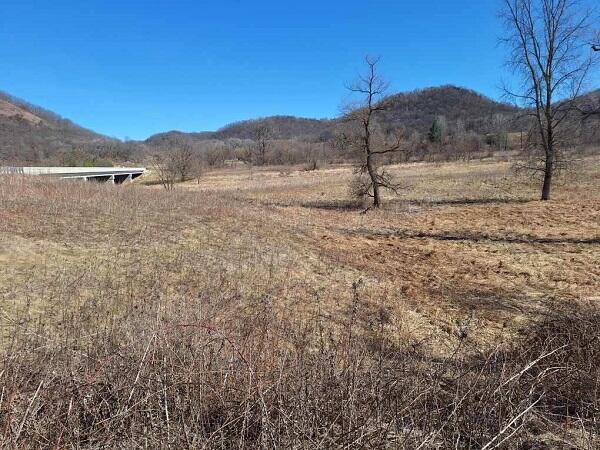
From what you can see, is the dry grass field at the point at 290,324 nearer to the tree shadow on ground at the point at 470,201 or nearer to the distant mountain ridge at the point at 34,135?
the tree shadow on ground at the point at 470,201

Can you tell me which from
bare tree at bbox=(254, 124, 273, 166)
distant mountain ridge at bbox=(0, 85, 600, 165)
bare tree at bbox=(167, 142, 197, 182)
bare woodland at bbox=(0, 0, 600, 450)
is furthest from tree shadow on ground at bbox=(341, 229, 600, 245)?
bare tree at bbox=(254, 124, 273, 166)

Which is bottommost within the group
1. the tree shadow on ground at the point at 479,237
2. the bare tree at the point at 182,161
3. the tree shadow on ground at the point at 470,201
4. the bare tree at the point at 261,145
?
the tree shadow on ground at the point at 479,237

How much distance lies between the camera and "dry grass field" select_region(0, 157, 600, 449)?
286 centimetres

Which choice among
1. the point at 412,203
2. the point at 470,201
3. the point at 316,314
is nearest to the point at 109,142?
the point at 412,203

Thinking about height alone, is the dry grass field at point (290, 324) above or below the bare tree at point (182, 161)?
below


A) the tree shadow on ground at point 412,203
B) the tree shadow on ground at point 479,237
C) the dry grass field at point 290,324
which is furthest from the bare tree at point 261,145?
the tree shadow on ground at point 479,237

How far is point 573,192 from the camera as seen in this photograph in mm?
24406

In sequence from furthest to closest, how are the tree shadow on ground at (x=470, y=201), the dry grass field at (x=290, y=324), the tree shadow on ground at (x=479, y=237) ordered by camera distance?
1. the tree shadow on ground at (x=470, y=201)
2. the tree shadow on ground at (x=479, y=237)
3. the dry grass field at (x=290, y=324)

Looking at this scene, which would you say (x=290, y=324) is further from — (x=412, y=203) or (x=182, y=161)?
(x=182, y=161)

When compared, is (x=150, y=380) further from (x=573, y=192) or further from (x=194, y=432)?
(x=573, y=192)

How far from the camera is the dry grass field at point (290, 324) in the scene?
2.86m

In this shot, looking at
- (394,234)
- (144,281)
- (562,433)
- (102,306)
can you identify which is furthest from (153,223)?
(562,433)

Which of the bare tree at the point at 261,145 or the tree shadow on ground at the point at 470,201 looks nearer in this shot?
the tree shadow on ground at the point at 470,201

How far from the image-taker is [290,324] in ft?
19.5
